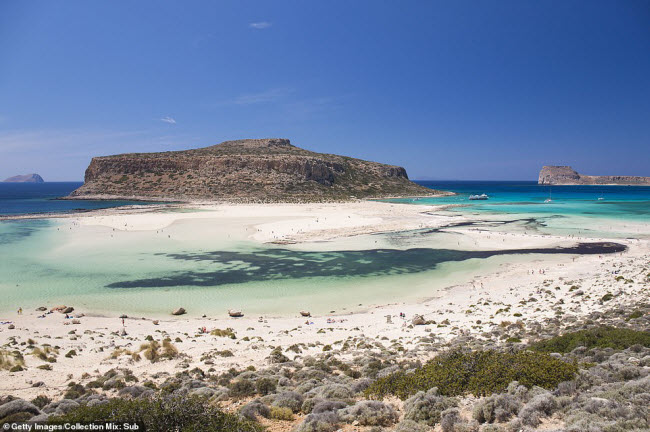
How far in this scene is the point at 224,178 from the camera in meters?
95.4

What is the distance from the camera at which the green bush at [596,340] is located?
32.7 feet

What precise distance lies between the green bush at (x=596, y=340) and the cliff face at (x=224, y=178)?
73.1m

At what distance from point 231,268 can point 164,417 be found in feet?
63.8

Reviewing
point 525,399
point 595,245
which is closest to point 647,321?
point 525,399

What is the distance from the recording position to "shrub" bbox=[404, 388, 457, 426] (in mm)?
6715

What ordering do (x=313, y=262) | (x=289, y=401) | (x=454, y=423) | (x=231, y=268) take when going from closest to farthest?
1. (x=454, y=423)
2. (x=289, y=401)
3. (x=231, y=268)
4. (x=313, y=262)

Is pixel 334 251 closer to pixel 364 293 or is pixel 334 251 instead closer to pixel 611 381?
pixel 364 293

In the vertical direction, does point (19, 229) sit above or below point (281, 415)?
above

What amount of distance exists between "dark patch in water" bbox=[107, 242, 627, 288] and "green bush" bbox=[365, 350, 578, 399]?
1473cm

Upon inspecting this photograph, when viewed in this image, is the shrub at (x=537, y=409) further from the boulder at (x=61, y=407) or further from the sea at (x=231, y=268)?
the sea at (x=231, y=268)

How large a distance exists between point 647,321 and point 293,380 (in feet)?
39.9

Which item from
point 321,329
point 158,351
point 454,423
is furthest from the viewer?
point 321,329

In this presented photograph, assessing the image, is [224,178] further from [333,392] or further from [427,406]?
[427,406]

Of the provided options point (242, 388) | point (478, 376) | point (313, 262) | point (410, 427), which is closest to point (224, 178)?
point (313, 262)
